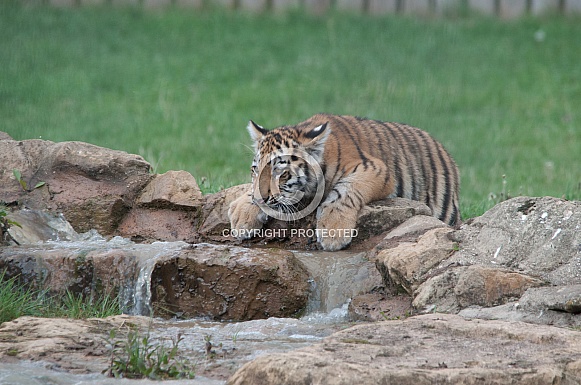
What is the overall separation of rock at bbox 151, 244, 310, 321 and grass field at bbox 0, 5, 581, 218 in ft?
14.1

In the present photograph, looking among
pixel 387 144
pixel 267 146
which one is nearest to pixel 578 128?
pixel 387 144

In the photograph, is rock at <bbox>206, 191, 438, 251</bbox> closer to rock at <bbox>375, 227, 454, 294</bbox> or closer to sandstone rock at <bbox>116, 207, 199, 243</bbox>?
sandstone rock at <bbox>116, 207, 199, 243</bbox>

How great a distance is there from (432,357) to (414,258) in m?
1.47

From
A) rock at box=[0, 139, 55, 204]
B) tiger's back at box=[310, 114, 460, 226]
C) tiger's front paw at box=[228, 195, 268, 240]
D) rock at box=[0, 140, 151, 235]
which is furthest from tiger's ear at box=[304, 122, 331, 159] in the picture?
rock at box=[0, 139, 55, 204]

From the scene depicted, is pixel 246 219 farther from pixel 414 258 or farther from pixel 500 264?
pixel 500 264

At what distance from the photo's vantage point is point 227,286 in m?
5.53

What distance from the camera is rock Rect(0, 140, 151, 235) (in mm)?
6525

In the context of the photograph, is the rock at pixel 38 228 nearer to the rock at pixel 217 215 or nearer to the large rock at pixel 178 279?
the large rock at pixel 178 279

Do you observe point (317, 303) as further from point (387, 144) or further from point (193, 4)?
point (193, 4)

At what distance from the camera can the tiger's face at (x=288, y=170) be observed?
6301 millimetres

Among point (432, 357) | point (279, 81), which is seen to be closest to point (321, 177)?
point (432, 357)

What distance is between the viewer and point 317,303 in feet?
18.5

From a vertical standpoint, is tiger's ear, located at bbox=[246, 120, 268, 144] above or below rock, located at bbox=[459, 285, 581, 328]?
above

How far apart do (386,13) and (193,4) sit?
3225mm
